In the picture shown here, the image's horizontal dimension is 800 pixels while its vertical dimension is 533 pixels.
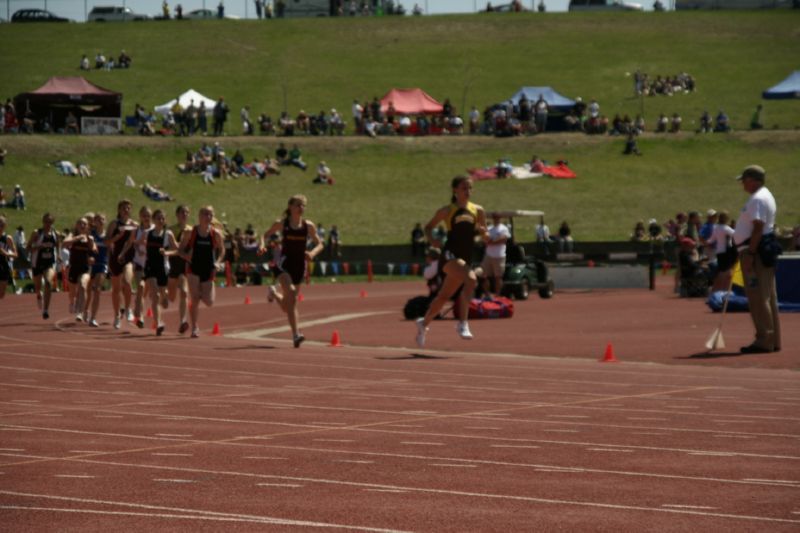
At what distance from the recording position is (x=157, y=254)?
23453 millimetres

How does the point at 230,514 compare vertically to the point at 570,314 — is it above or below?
above

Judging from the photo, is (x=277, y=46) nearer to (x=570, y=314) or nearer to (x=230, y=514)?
(x=570, y=314)

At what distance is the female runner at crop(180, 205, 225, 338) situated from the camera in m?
21.8

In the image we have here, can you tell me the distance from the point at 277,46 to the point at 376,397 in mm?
79131

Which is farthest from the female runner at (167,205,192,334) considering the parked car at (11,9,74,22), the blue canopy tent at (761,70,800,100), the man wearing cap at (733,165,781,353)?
the parked car at (11,9,74,22)

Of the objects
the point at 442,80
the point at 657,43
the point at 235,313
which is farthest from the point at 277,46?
the point at 235,313

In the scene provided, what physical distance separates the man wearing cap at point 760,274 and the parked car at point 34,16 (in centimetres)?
8663

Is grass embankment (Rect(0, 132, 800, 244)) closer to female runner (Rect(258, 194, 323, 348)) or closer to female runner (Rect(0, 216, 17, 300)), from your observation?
female runner (Rect(0, 216, 17, 300))

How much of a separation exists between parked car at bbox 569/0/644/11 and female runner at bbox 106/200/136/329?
82.6 meters

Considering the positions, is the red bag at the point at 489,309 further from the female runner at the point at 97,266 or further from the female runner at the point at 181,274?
the female runner at the point at 97,266

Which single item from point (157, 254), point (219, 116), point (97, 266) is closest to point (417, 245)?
point (219, 116)

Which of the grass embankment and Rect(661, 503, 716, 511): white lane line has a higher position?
Rect(661, 503, 716, 511): white lane line

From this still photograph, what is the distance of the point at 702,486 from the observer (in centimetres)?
785

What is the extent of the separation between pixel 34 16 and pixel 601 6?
40.5 m
